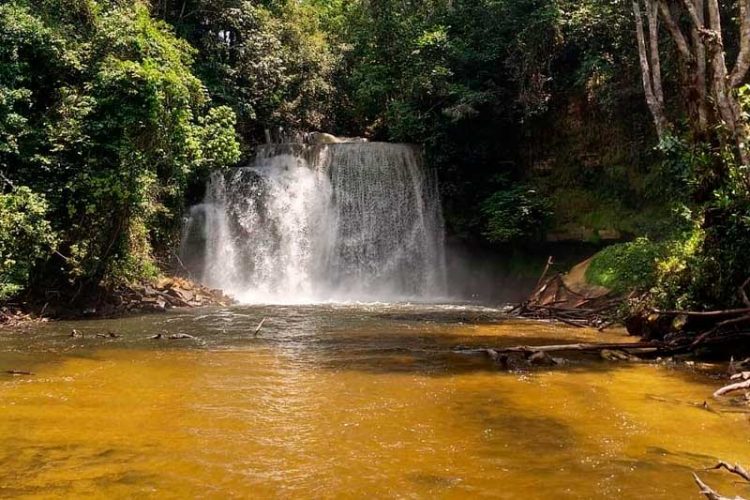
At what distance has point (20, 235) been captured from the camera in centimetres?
1248

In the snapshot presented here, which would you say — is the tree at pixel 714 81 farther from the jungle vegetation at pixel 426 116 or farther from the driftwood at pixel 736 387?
the driftwood at pixel 736 387

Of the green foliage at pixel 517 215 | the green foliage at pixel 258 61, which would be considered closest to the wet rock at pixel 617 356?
the green foliage at pixel 517 215

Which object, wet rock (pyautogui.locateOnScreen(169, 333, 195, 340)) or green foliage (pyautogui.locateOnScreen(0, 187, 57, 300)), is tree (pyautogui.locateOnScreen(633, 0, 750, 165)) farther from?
green foliage (pyautogui.locateOnScreen(0, 187, 57, 300))

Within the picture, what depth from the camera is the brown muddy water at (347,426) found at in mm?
3771

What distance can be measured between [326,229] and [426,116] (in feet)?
17.7

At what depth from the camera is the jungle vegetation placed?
907 centimetres

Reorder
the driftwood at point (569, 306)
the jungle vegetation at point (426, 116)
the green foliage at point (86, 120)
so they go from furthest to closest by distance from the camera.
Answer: the green foliage at point (86, 120)
the driftwood at point (569, 306)
the jungle vegetation at point (426, 116)

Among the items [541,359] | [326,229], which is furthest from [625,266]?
[326,229]

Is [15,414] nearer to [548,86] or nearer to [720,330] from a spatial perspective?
[720,330]

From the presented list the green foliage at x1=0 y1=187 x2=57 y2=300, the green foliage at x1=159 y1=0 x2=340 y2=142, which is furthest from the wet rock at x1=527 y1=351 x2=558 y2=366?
the green foliage at x1=159 y1=0 x2=340 y2=142

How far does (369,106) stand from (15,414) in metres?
24.1

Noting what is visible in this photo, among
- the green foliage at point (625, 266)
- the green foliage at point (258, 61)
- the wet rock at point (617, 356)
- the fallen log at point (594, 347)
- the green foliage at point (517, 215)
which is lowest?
→ the wet rock at point (617, 356)

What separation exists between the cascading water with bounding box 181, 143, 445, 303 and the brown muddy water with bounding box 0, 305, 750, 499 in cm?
1202

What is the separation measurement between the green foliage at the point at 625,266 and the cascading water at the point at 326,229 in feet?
25.8
